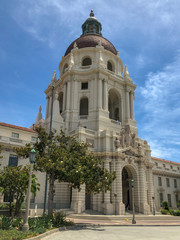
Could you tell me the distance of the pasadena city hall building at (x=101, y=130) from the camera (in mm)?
36906

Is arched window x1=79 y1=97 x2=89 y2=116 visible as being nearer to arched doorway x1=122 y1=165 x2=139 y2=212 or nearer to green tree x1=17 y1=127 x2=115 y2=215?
arched doorway x1=122 y1=165 x2=139 y2=212

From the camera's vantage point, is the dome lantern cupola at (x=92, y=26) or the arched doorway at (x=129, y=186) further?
the dome lantern cupola at (x=92, y=26)

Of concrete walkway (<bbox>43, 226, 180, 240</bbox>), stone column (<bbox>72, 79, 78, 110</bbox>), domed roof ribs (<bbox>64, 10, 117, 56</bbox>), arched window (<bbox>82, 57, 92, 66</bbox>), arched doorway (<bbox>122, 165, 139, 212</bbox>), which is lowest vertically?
concrete walkway (<bbox>43, 226, 180, 240</bbox>)

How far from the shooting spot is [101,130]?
43406 mm

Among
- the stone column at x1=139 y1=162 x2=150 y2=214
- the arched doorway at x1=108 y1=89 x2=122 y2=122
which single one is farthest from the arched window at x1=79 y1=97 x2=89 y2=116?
the stone column at x1=139 y1=162 x2=150 y2=214

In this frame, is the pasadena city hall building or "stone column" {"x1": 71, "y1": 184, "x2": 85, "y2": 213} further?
the pasadena city hall building

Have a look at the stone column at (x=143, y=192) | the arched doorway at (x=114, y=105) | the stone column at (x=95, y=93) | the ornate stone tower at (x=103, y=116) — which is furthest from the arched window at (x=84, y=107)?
the stone column at (x=143, y=192)

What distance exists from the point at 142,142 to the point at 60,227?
Answer: 3417 centimetres

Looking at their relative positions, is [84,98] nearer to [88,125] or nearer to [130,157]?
[88,125]

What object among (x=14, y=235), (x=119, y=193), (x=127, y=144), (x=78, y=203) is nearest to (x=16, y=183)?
(x=14, y=235)

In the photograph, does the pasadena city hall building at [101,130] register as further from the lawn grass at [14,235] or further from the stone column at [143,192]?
the lawn grass at [14,235]

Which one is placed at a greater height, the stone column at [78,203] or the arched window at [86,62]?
the arched window at [86,62]

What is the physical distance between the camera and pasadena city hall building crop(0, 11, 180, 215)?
36.9 m

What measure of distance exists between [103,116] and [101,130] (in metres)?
3.60
